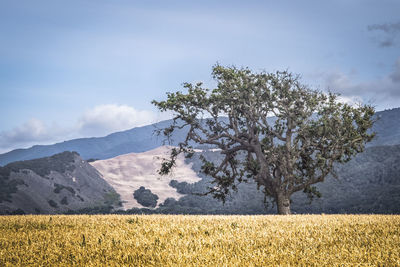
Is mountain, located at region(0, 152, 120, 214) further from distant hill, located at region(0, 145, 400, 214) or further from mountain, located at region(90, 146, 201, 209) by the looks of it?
mountain, located at region(90, 146, 201, 209)

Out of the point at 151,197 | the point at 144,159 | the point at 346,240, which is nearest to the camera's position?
the point at 346,240

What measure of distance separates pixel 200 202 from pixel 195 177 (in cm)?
3307

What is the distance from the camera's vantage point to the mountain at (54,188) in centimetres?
6694

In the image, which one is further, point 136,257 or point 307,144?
point 307,144

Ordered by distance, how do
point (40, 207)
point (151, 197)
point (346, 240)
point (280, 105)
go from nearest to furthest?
point (346, 240), point (280, 105), point (40, 207), point (151, 197)

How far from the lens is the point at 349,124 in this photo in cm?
2512

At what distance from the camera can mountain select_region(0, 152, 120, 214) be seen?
220ft

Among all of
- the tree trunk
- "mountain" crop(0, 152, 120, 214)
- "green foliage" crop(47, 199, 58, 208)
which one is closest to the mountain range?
"mountain" crop(0, 152, 120, 214)

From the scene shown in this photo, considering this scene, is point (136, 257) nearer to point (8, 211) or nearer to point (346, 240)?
point (346, 240)

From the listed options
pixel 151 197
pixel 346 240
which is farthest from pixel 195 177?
A: pixel 346 240

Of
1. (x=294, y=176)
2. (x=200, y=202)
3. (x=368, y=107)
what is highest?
(x=368, y=107)

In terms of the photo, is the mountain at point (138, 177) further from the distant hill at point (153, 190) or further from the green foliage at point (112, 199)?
the green foliage at point (112, 199)

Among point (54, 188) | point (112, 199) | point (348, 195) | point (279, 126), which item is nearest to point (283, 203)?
point (279, 126)

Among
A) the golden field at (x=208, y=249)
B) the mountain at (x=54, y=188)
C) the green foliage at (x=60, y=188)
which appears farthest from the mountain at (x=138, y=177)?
the golden field at (x=208, y=249)
